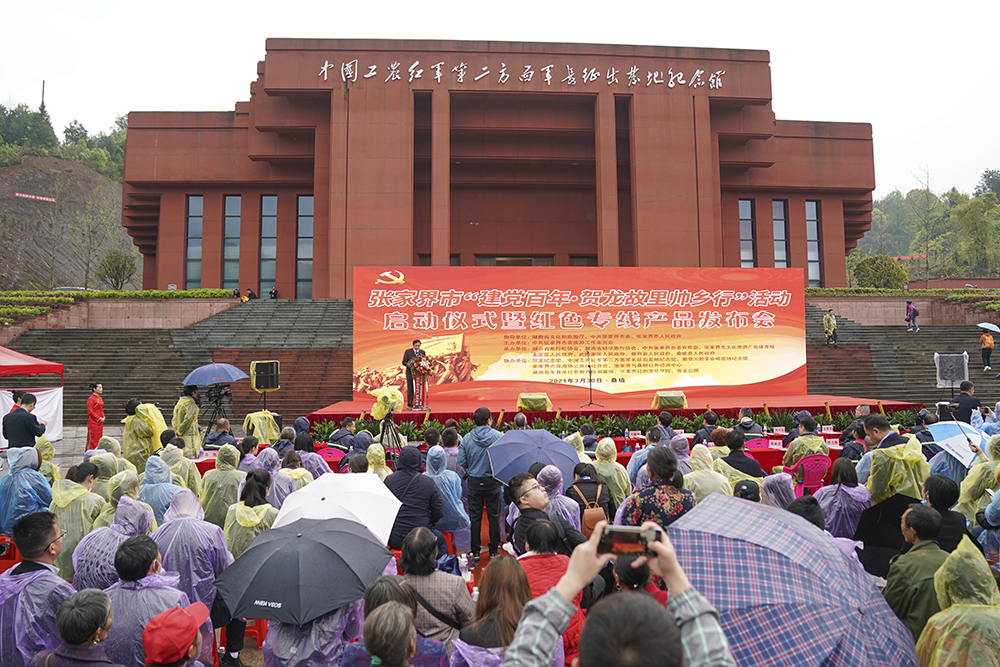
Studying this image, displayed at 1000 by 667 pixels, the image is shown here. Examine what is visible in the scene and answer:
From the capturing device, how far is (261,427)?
888 centimetres

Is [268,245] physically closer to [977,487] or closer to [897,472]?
[897,472]

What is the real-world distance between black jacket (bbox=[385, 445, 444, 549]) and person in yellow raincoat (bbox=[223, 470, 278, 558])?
96cm

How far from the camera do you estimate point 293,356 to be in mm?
18766

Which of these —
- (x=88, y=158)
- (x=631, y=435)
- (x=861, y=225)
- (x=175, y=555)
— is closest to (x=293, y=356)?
(x=631, y=435)

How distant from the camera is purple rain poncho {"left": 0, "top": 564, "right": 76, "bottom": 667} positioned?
2918 mm

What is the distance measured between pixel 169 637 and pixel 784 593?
2.13 metres

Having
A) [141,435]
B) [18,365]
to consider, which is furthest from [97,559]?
[18,365]

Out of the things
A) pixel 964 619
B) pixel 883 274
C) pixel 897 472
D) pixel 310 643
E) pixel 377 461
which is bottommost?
pixel 310 643

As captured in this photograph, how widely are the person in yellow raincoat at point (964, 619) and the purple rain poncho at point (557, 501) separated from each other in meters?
2.23

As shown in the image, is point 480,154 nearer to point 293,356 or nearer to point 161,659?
point 293,356

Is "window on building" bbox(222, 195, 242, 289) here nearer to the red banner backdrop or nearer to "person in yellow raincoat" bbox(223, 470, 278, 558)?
the red banner backdrop

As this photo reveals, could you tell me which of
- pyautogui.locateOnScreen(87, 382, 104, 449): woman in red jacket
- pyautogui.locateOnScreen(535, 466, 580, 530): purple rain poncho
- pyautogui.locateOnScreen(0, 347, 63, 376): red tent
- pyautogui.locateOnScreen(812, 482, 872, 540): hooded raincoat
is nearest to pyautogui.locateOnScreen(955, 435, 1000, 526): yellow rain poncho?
pyautogui.locateOnScreen(812, 482, 872, 540): hooded raincoat

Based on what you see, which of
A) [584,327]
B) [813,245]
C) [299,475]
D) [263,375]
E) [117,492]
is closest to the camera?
[117,492]

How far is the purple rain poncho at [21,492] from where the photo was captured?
196 inches
